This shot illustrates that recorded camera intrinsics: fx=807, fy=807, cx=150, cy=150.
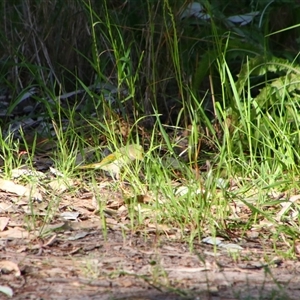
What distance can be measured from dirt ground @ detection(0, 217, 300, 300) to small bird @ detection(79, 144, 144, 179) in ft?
2.30

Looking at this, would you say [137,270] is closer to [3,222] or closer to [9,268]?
[9,268]

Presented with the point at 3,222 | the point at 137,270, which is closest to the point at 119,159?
the point at 3,222

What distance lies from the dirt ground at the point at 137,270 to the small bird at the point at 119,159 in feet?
2.30

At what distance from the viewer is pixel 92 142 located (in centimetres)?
455

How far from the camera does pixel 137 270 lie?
2979 mm

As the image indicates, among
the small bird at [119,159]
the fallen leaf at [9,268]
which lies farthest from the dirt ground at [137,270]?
the small bird at [119,159]

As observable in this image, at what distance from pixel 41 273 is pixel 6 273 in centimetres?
13

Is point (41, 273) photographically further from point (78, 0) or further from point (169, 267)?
point (78, 0)

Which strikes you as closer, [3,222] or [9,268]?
[9,268]

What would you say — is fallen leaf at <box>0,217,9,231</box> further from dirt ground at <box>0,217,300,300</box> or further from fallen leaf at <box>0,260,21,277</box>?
fallen leaf at <box>0,260,21,277</box>

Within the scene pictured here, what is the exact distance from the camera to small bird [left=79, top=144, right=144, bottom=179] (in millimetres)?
4043

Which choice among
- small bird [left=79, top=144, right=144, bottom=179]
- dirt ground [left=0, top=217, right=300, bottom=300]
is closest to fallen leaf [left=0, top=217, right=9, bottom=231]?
dirt ground [left=0, top=217, right=300, bottom=300]

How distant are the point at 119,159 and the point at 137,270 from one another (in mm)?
1145

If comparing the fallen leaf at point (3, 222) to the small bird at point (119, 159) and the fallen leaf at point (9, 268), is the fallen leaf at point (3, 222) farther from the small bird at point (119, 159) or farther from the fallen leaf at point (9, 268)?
the small bird at point (119, 159)
